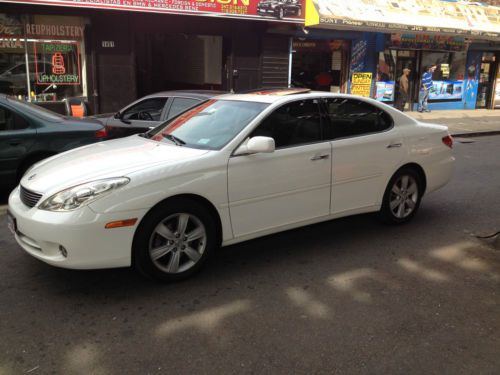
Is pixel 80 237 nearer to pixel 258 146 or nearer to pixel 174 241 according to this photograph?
pixel 174 241

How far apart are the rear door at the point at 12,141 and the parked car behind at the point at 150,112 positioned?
1.40 metres

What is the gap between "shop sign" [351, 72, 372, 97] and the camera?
17.7 m

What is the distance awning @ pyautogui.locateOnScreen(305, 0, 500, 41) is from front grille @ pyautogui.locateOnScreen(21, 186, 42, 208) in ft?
39.9

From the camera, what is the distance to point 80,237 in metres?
3.50

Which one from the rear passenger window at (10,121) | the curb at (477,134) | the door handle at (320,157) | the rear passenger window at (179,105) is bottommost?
the curb at (477,134)

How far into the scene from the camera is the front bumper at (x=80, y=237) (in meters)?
3.51

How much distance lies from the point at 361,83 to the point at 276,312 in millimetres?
15487

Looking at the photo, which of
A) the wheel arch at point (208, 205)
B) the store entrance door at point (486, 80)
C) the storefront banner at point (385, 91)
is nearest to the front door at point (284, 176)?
the wheel arch at point (208, 205)

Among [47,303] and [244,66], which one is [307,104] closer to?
[47,303]

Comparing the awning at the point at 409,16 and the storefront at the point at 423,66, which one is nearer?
the awning at the point at 409,16

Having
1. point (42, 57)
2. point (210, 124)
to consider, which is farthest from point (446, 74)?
point (210, 124)

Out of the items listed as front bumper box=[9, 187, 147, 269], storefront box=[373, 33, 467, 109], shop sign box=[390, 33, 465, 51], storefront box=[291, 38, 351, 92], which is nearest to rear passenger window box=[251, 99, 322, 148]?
front bumper box=[9, 187, 147, 269]

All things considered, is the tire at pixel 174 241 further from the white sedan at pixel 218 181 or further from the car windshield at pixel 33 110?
the car windshield at pixel 33 110

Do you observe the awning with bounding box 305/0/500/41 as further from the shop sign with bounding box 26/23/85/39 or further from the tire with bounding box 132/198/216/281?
the tire with bounding box 132/198/216/281
